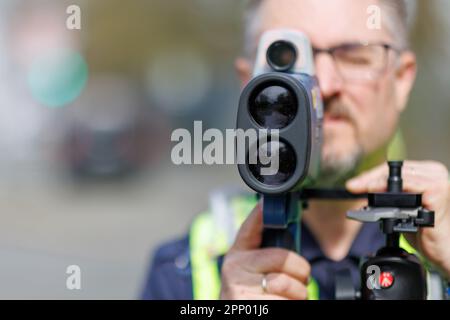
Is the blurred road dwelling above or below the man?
below

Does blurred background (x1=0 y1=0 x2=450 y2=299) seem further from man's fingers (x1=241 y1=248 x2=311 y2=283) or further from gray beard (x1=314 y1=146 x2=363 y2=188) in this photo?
man's fingers (x1=241 y1=248 x2=311 y2=283)

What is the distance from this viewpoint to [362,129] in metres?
1.93

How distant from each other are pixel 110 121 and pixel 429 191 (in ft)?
33.7

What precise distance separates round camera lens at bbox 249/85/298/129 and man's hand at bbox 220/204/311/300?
0.85 feet

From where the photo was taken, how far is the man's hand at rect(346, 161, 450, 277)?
1.60 m

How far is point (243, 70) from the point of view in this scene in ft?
7.30

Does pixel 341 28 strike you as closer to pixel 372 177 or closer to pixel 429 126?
pixel 372 177

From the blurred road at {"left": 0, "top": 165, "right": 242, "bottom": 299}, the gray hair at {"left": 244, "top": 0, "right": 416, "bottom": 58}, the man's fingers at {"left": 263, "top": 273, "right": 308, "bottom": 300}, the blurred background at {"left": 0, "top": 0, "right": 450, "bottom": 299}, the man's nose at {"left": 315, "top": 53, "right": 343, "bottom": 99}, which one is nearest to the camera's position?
the man's fingers at {"left": 263, "top": 273, "right": 308, "bottom": 300}

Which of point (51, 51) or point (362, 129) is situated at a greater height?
point (51, 51)

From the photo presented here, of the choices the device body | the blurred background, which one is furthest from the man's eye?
the blurred background

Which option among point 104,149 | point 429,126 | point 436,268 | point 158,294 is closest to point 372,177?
point 436,268

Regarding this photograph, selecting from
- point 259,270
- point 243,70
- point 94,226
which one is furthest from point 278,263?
point 94,226
